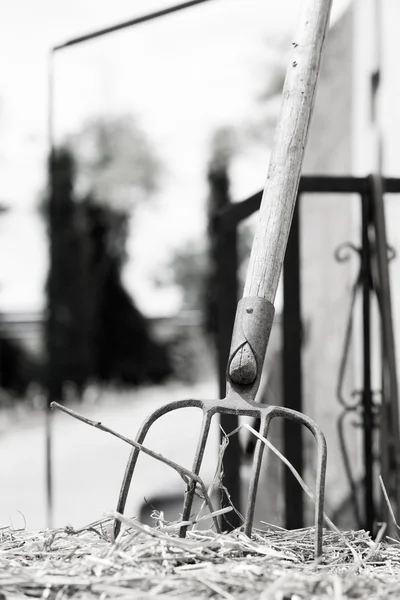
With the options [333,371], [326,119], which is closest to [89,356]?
[326,119]

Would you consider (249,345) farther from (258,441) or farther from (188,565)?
(188,565)

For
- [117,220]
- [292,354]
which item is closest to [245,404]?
[292,354]

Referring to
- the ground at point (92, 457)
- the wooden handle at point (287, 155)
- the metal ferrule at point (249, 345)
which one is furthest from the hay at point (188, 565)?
the ground at point (92, 457)

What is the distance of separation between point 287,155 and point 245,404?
33cm

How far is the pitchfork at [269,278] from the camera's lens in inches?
33.6

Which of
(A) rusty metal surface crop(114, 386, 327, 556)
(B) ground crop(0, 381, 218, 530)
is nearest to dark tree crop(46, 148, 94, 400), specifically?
(B) ground crop(0, 381, 218, 530)

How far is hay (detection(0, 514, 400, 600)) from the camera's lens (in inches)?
26.3

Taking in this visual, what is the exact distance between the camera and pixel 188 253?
38.8ft

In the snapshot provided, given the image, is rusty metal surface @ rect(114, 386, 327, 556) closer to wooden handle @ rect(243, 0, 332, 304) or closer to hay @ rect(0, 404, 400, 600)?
hay @ rect(0, 404, 400, 600)

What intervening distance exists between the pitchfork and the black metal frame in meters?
0.63

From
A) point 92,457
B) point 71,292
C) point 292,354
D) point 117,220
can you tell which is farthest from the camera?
point 117,220

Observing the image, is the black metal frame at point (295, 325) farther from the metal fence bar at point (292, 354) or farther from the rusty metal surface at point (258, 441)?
the rusty metal surface at point (258, 441)

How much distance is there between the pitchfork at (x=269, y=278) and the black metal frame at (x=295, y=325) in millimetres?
629

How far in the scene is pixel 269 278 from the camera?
95cm
